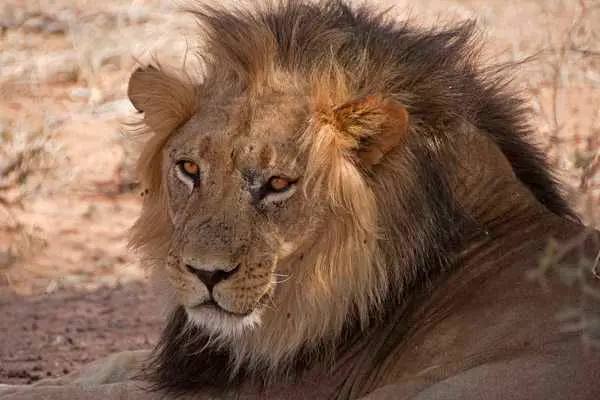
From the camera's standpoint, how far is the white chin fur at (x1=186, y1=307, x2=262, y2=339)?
4125mm

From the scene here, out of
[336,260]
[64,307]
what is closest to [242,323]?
[336,260]

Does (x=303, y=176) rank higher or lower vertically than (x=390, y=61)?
lower

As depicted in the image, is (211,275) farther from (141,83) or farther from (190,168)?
(141,83)

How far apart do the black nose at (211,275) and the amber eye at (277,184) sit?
274 mm

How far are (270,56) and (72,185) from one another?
3.91m

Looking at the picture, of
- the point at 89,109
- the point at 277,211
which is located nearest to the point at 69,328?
the point at 277,211

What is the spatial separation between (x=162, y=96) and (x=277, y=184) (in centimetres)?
59

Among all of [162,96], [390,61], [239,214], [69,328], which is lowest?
[69,328]

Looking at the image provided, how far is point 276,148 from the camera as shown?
4.17 m

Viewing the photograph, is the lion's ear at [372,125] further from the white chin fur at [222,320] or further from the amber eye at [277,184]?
the white chin fur at [222,320]

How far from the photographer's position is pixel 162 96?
177 inches

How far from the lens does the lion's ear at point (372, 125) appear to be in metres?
4.16

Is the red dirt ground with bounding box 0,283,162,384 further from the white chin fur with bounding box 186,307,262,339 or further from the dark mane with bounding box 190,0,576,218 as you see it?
the dark mane with bounding box 190,0,576,218

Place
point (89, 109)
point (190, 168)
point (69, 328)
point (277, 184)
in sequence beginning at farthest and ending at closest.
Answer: point (89, 109)
point (69, 328)
point (190, 168)
point (277, 184)
